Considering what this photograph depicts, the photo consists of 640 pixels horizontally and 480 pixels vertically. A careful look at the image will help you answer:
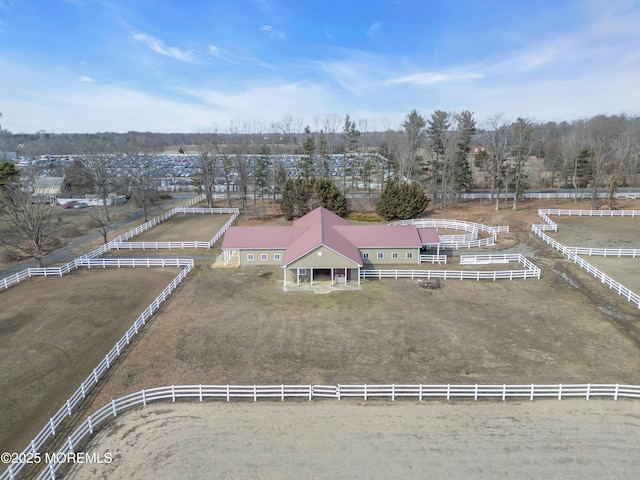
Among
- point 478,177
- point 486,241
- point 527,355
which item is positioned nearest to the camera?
point 527,355

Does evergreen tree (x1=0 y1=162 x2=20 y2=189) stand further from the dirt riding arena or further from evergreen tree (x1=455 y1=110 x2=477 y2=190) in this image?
evergreen tree (x1=455 y1=110 x2=477 y2=190)

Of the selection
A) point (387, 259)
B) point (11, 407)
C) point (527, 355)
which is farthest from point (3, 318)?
point (527, 355)

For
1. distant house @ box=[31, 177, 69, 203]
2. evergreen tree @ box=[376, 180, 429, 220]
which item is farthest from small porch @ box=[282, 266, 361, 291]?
distant house @ box=[31, 177, 69, 203]

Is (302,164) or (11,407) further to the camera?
(302,164)

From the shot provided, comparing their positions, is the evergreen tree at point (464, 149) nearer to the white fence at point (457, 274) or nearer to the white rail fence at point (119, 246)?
the white fence at point (457, 274)

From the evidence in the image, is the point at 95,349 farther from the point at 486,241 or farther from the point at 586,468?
the point at 486,241

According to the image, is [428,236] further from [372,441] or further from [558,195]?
[558,195]
